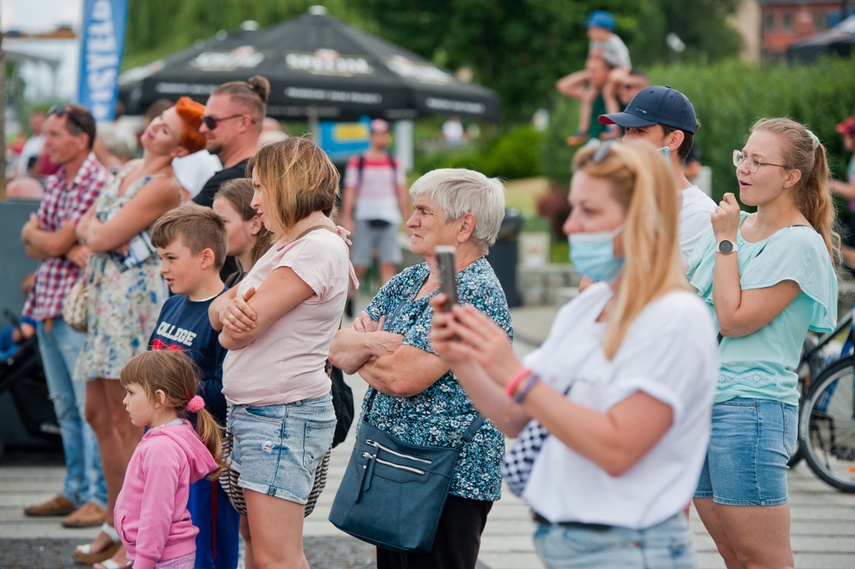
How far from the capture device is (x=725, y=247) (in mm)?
2900

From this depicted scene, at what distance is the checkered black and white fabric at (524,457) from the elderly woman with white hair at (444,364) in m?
0.73

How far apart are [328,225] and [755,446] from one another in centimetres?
156

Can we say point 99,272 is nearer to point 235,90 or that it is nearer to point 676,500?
point 235,90

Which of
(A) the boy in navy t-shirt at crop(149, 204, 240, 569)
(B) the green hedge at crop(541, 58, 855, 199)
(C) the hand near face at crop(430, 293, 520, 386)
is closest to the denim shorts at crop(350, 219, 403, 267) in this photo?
Result: (B) the green hedge at crop(541, 58, 855, 199)

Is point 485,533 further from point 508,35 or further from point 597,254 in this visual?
point 508,35

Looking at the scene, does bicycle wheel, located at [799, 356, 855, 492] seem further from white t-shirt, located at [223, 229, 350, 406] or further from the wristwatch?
white t-shirt, located at [223, 229, 350, 406]

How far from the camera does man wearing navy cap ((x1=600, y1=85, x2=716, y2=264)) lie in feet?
10.4

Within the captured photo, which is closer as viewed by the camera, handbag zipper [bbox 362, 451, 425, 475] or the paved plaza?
handbag zipper [bbox 362, 451, 425, 475]

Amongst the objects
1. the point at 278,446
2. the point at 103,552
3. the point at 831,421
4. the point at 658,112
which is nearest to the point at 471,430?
the point at 278,446

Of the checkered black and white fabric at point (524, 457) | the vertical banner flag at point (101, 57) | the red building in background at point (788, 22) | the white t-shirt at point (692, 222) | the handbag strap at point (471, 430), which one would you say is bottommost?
the handbag strap at point (471, 430)

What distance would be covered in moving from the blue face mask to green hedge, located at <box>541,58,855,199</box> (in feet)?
26.6

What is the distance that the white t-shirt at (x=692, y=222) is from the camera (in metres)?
3.21

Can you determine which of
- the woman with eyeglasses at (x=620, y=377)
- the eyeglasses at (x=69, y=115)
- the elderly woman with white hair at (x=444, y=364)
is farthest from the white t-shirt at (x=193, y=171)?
the woman with eyeglasses at (x=620, y=377)

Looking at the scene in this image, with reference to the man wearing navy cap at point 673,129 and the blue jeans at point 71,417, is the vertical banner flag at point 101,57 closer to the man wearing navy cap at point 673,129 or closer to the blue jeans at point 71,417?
the blue jeans at point 71,417
